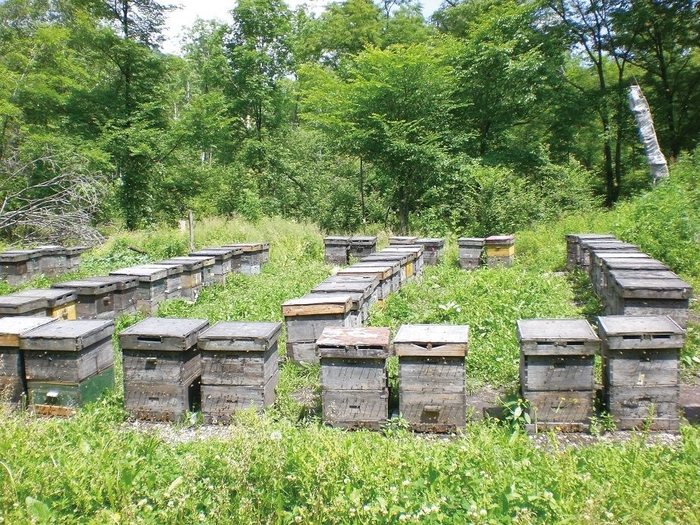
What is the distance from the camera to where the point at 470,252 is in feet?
34.3

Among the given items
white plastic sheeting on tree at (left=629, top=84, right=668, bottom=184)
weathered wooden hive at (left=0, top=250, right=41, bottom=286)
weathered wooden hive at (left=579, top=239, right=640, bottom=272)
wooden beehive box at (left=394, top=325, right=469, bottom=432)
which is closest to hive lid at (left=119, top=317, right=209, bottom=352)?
wooden beehive box at (left=394, top=325, right=469, bottom=432)

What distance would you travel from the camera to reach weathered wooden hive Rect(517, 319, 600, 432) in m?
3.77

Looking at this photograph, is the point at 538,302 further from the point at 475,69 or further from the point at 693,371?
the point at 475,69

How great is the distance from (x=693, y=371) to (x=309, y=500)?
159 inches

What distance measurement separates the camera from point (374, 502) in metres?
2.63

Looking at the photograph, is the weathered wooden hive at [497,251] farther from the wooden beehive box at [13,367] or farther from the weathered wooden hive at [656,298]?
the wooden beehive box at [13,367]

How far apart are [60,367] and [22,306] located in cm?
153

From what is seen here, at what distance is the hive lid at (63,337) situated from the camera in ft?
Result: 13.8

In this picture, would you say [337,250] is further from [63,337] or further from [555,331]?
[555,331]

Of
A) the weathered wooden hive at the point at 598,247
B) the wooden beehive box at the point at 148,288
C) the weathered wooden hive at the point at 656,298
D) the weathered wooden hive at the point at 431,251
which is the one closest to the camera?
the weathered wooden hive at the point at 656,298

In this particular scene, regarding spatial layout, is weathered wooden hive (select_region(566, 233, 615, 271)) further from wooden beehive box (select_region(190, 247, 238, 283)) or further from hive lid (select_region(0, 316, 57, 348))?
hive lid (select_region(0, 316, 57, 348))

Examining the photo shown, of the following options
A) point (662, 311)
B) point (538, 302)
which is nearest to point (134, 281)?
point (538, 302)

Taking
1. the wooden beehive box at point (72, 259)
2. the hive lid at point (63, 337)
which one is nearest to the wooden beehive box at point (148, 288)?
the hive lid at point (63, 337)

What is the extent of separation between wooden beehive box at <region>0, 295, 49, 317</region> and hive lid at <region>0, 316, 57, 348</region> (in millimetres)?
658
